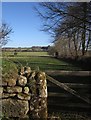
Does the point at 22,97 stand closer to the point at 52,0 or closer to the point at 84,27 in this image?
the point at 52,0

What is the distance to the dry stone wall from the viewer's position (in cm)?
623

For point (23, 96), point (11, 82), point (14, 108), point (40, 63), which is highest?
point (11, 82)

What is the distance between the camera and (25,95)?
6.32 meters

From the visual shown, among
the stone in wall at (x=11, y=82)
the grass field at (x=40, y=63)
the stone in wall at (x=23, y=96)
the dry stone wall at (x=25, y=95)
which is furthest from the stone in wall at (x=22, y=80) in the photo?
the grass field at (x=40, y=63)

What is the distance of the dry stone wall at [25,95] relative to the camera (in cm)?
623

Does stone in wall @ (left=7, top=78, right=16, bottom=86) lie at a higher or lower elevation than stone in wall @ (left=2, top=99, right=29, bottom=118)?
higher

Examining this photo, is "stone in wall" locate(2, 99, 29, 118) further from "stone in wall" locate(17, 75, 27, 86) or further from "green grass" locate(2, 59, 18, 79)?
"green grass" locate(2, 59, 18, 79)

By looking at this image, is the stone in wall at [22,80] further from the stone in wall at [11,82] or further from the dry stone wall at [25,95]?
the stone in wall at [11,82]

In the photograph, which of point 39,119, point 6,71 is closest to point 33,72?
point 6,71

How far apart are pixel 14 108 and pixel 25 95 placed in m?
0.38

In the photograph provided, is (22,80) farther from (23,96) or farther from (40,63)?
(40,63)

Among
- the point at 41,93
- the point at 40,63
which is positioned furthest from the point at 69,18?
the point at 41,93

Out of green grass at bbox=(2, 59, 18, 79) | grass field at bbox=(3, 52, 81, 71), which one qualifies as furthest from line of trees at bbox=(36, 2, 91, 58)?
green grass at bbox=(2, 59, 18, 79)

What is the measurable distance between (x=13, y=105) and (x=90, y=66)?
18.4 meters
